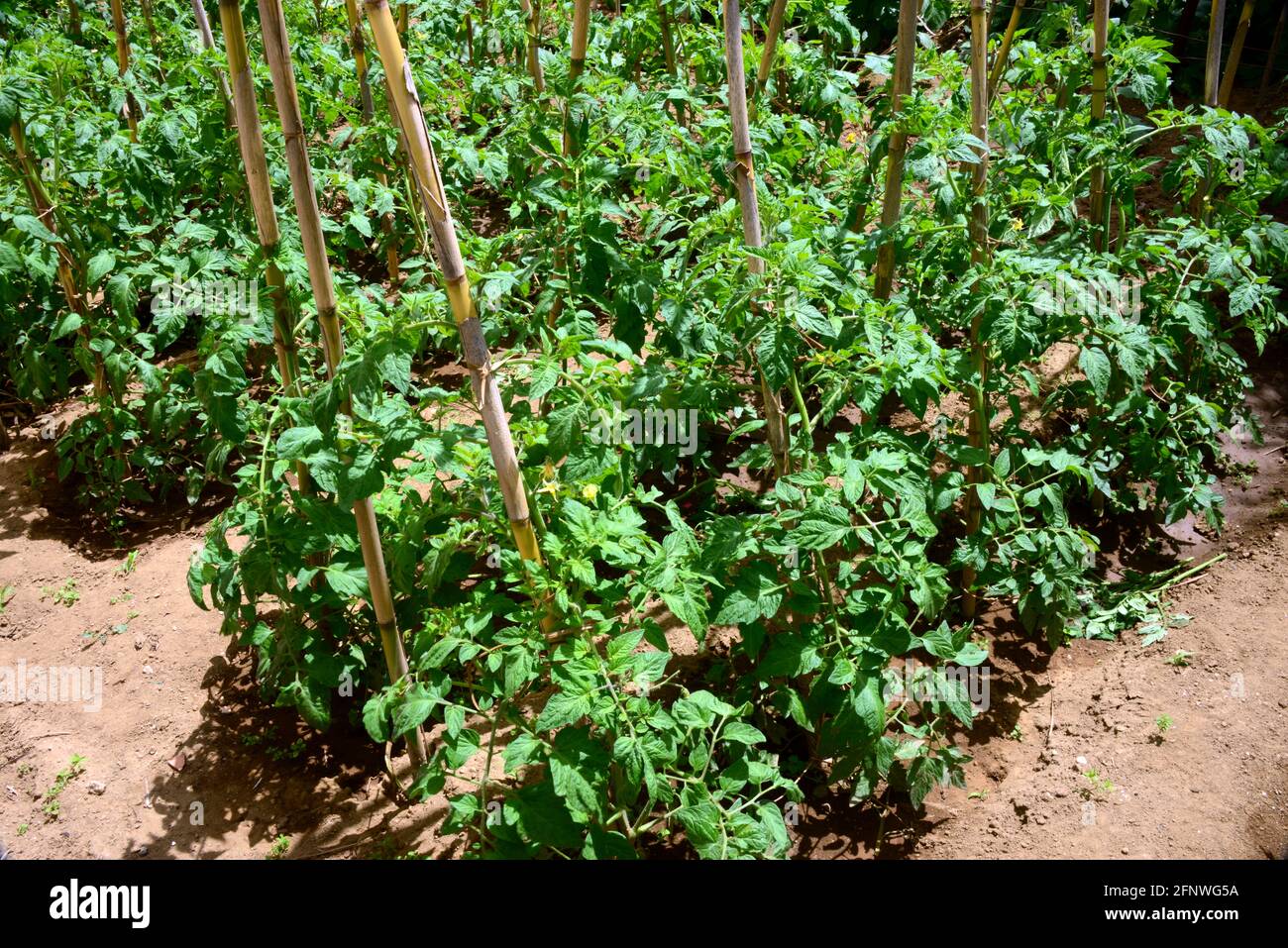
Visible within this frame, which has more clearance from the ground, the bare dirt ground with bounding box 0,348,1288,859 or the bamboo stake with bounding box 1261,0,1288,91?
the bamboo stake with bounding box 1261,0,1288,91

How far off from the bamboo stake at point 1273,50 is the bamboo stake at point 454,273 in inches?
211

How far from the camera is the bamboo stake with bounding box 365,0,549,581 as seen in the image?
7.09 feet

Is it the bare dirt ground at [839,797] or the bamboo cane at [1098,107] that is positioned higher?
the bamboo cane at [1098,107]

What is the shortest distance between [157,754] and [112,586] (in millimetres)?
928

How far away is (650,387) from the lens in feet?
8.74

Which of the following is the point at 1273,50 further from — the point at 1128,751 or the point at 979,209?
the point at 1128,751

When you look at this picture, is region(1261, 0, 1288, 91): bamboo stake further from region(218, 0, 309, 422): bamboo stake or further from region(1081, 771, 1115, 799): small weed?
region(218, 0, 309, 422): bamboo stake

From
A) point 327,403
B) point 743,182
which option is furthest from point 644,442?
point 327,403

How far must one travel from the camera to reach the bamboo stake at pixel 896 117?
323 cm

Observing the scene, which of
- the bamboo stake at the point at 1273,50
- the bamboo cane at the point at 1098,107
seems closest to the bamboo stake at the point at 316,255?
the bamboo cane at the point at 1098,107

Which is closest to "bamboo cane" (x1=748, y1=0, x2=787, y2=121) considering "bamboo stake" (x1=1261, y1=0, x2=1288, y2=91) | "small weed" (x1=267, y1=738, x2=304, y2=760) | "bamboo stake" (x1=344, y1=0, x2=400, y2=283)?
"bamboo stake" (x1=344, y1=0, x2=400, y2=283)

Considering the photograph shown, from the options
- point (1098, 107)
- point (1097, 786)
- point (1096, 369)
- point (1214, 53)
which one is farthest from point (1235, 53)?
point (1097, 786)

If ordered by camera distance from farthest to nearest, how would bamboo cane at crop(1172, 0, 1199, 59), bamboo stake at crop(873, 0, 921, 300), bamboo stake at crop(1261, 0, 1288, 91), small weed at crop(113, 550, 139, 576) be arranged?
bamboo cane at crop(1172, 0, 1199, 59)
bamboo stake at crop(1261, 0, 1288, 91)
small weed at crop(113, 550, 139, 576)
bamboo stake at crop(873, 0, 921, 300)

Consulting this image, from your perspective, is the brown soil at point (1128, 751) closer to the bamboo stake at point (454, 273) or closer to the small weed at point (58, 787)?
the bamboo stake at point (454, 273)
